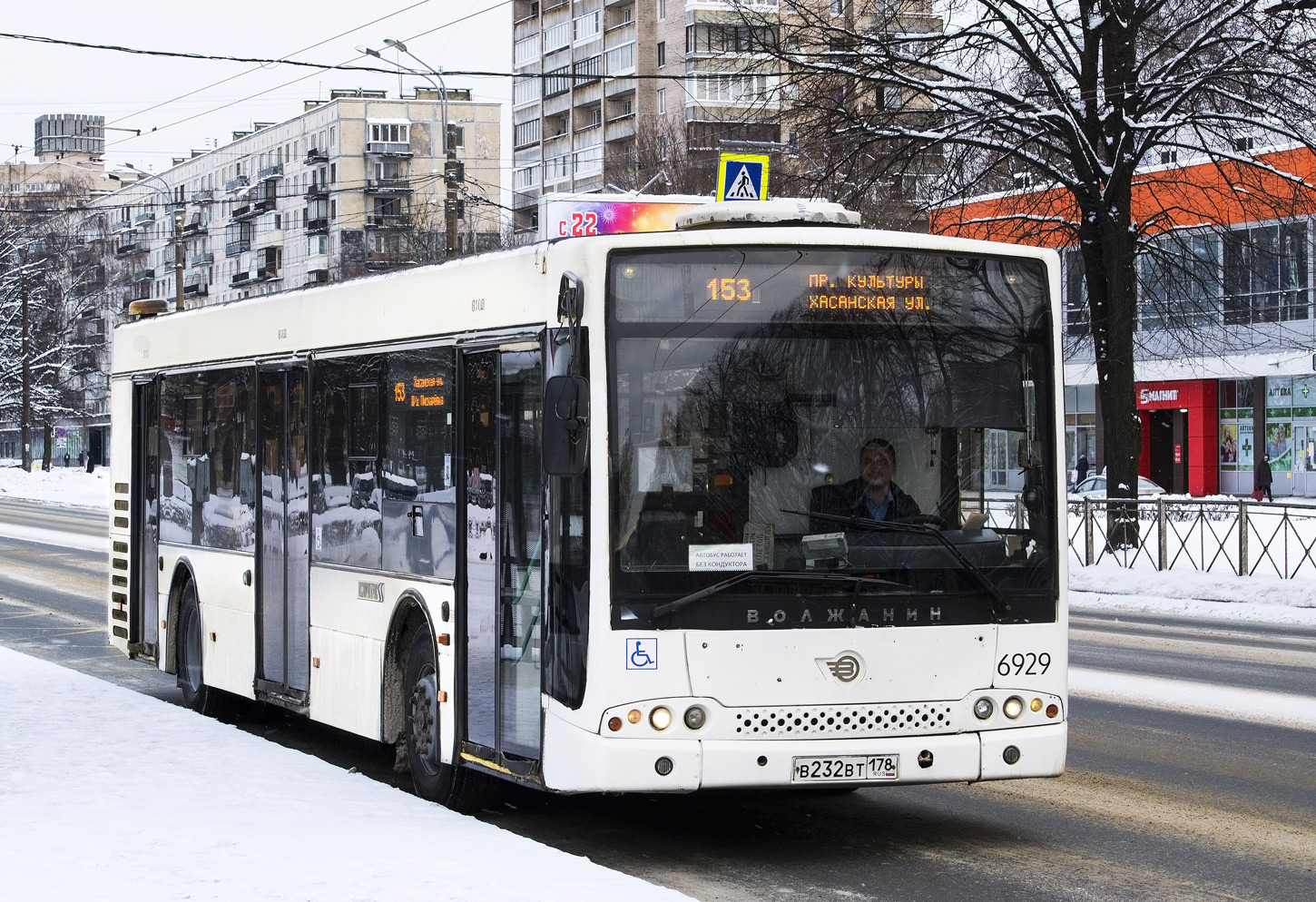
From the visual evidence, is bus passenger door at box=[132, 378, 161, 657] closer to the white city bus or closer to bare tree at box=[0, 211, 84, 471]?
the white city bus

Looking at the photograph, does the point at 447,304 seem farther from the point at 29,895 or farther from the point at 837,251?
the point at 29,895

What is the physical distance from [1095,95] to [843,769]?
2126cm

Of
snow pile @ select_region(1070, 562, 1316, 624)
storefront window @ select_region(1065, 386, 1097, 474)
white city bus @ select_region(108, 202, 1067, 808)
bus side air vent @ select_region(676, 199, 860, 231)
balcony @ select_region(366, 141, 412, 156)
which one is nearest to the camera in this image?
white city bus @ select_region(108, 202, 1067, 808)

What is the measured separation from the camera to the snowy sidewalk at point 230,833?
20.1 ft

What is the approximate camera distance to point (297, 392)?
10953mm

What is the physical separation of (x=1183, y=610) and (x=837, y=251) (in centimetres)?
1547

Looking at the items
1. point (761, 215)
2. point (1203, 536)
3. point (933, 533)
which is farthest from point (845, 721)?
point (1203, 536)

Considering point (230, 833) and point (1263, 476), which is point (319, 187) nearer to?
point (1263, 476)

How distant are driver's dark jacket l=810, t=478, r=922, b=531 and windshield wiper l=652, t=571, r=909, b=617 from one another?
0.67ft

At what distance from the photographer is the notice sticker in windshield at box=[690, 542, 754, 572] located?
762 cm

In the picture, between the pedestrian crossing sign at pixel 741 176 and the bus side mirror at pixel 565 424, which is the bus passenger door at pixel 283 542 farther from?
the pedestrian crossing sign at pixel 741 176

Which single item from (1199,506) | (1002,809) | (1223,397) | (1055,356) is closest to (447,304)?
(1055,356)

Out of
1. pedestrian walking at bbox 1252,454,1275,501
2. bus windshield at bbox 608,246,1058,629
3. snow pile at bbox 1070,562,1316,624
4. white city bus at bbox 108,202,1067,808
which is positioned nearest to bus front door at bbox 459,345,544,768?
white city bus at bbox 108,202,1067,808

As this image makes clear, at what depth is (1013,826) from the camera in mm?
8508
